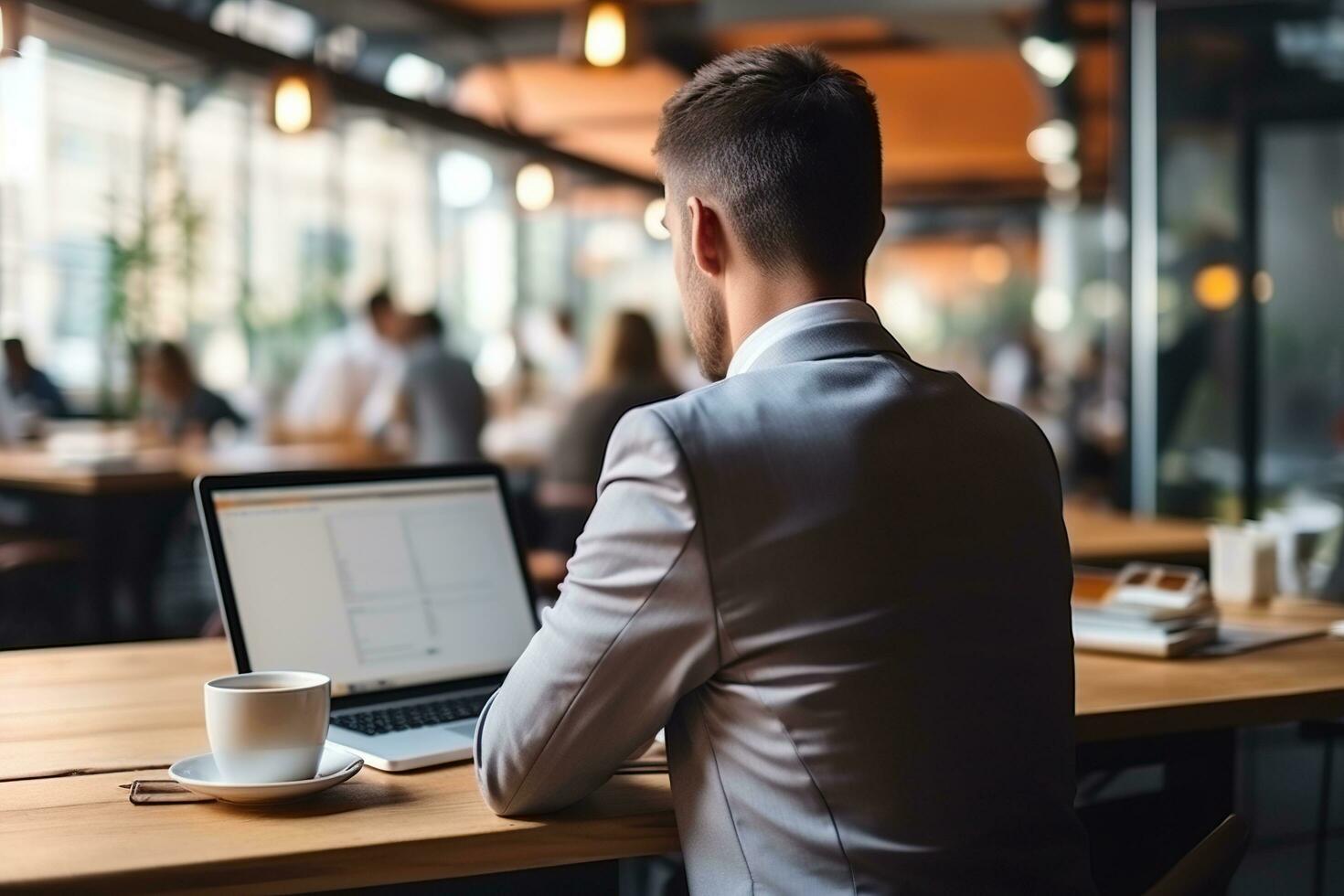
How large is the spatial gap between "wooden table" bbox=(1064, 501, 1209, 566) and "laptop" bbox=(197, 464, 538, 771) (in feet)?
4.90

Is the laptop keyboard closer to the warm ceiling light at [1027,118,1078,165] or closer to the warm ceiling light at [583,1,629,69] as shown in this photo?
the warm ceiling light at [583,1,629,69]

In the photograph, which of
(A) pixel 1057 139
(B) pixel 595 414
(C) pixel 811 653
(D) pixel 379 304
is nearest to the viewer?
(C) pixel 811 653

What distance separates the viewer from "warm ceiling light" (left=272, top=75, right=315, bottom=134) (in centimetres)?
598

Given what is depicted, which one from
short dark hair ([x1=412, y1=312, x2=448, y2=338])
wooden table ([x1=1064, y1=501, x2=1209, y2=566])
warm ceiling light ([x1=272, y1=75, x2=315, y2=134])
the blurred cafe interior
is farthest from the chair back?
short dark hair ([x1=412, y1=312, x2=448, y2=338])

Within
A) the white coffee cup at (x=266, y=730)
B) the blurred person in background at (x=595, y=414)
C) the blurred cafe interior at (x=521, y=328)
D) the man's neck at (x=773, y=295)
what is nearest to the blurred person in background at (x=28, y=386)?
the blurred cafe interior at (x=521, y=328)

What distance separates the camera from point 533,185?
8.21 meters

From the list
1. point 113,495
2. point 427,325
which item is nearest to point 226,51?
point 427,325

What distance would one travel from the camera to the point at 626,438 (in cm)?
126

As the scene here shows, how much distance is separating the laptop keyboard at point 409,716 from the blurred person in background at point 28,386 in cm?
555

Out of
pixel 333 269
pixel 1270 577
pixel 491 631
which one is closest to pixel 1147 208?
pixel 1270 577

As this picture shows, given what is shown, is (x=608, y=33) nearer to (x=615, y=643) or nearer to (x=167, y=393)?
(x=615, y=643)

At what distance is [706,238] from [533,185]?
692 centimetres

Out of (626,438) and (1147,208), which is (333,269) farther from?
(626,438)

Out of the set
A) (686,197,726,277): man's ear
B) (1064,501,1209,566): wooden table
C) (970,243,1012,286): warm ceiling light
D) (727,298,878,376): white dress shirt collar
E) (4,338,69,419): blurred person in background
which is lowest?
(1064,501,1209,566): wooden table
